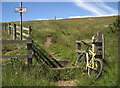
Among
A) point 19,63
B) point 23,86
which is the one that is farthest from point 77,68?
point 23,86

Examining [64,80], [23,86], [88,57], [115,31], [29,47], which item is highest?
[115,31]

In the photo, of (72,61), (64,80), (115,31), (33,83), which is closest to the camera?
(33,83)

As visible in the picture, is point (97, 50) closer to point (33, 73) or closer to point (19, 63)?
point (33, 73)

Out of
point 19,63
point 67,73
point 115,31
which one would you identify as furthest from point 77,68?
point 115,31

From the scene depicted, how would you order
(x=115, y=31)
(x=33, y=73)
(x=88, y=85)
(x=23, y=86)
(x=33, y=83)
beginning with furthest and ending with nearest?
(x=115, y=31), (x=33, y=73), (x=88, y=85), (x=33, y=83), (x=23, y=86)

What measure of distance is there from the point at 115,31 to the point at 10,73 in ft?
39.8

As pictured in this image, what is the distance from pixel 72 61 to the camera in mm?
8055

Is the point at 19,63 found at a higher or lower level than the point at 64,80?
higher

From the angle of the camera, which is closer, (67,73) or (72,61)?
(67,73)

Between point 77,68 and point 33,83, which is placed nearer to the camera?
point 33,83

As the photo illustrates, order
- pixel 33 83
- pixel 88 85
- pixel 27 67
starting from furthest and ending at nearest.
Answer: pixel 27 67 < pixel 88 85 < pixel 33 83

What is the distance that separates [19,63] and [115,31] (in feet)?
37.5

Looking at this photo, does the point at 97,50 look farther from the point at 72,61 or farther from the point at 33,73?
the point at 33,73

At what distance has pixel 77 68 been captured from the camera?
6551mm
